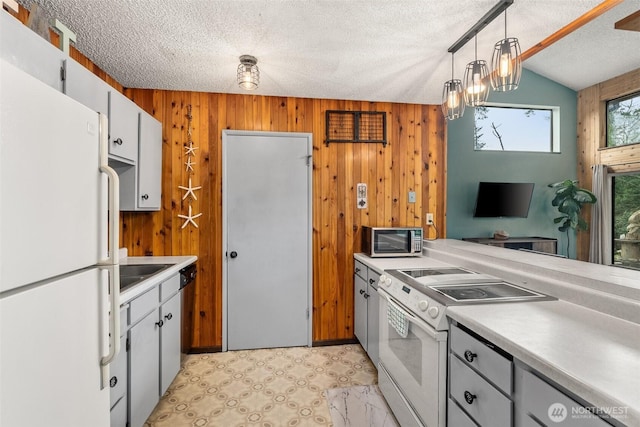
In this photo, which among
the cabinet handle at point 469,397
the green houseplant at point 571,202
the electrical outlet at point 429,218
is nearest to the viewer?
the cabinet handle at point 469,397

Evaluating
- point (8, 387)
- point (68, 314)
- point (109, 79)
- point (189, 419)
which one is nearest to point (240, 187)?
point (109, 79)

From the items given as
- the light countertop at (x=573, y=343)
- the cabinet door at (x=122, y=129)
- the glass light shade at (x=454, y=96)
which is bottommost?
the light countertop at (x=573, y=343)

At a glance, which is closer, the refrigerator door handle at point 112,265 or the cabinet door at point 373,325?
the refrigerator door handle at point 112,265

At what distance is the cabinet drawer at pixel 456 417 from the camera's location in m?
1.24

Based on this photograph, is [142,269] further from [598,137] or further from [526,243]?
[598,137]

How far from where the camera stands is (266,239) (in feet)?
9.52

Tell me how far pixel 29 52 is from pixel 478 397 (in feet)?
7.88

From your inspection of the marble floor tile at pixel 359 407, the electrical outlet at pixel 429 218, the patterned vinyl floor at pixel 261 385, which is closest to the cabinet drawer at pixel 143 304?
the patterned vinyl floor at pixel 261 385

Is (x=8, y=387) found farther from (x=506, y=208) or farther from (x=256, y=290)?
(x=506, y=208)

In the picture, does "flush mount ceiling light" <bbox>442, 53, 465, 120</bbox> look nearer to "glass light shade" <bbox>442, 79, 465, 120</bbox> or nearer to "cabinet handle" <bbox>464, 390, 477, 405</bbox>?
"glass light shade" <bbox>442, 79, 465, 120</bbox>

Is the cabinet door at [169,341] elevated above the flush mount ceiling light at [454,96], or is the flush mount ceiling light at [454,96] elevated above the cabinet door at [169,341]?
the flush mount ceiling light at [454,96]

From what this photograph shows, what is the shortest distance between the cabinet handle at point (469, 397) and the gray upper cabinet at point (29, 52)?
2.32 m

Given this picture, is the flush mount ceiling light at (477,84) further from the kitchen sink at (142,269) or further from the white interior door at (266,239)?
the kitchen sink at (142,269)

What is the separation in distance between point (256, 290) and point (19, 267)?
2286mm
